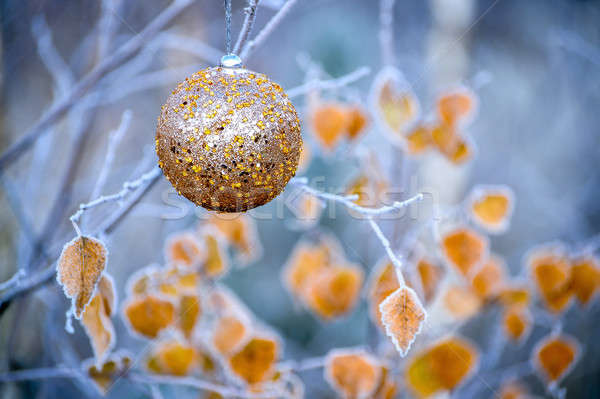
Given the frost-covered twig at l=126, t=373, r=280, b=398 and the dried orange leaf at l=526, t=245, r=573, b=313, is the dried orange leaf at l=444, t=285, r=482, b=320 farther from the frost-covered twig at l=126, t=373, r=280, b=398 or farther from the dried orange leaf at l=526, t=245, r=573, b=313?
the frost-covered twig at l=126, t=373, r=280, b=398

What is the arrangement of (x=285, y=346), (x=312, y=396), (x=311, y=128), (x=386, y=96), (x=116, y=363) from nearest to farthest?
1. (x=116, y=363)
2. (x=386, y=96)
3. (x=311, y=128)
4. (x=312, y=396)
5. (x=285, y=346)

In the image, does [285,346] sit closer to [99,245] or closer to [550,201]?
[550,201]

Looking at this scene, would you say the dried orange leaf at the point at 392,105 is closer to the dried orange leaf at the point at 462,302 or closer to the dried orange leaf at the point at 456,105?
the dried orange leaf at the point at 456,105

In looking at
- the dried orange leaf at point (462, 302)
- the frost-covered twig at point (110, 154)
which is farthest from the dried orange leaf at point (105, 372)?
the dried orange leaf at point (462, 302)

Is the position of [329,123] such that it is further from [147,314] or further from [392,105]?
[147,314]

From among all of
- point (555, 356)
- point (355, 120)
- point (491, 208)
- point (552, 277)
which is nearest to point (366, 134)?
point (355, 120)

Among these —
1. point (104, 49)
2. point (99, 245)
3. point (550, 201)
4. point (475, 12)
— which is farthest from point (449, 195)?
point (99, 245)
